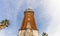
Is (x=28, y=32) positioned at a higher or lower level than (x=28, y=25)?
lower

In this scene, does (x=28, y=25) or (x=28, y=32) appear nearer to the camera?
(x=28, y=32)

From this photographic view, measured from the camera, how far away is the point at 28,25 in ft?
429

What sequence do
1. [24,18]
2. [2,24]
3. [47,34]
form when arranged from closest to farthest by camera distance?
1. [2,24]
2. [47,34]
3. [24,18]

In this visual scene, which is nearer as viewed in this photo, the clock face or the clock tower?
the clock face

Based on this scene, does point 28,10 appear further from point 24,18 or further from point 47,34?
point 47,34

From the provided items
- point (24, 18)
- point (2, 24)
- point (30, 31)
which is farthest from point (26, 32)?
point (2, 24)

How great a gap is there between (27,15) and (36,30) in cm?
1050

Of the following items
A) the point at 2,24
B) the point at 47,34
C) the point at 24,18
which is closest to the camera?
the point at 2,24

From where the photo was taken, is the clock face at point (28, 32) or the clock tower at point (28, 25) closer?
the clock face at point (28, 32)

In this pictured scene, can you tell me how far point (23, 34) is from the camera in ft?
426

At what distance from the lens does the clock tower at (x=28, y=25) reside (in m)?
128

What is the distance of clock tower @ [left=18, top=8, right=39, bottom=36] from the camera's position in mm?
127944

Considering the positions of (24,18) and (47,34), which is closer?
(47,34)

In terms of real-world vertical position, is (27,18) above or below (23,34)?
above
